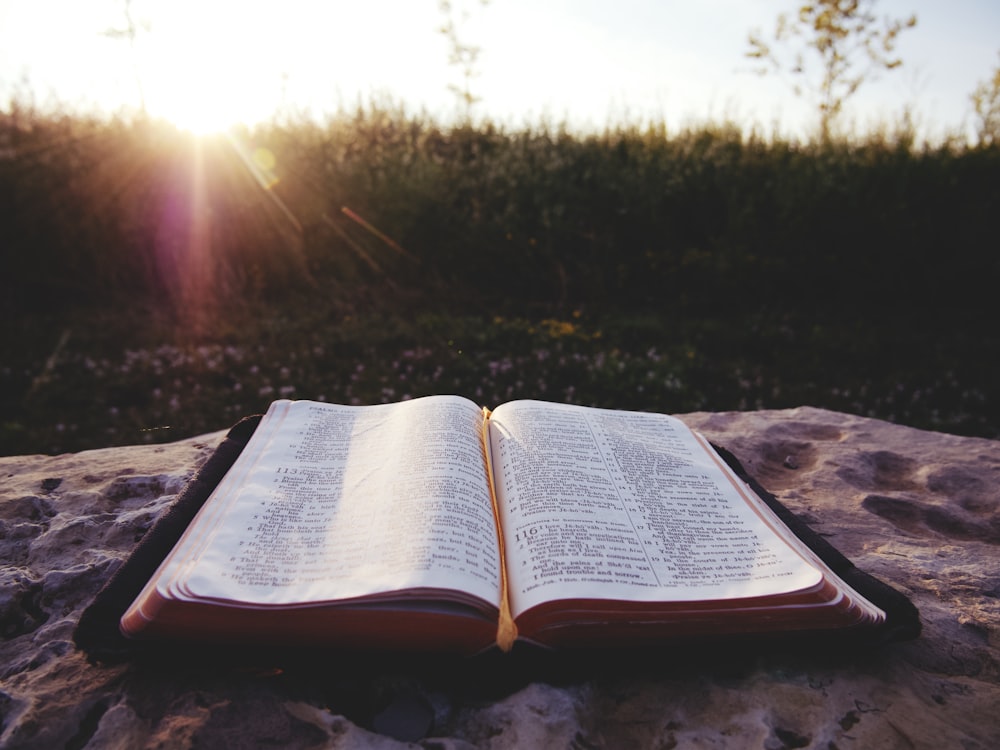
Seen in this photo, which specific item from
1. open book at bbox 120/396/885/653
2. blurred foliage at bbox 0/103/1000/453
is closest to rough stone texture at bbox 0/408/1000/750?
open book at bbox 120/396/885/653

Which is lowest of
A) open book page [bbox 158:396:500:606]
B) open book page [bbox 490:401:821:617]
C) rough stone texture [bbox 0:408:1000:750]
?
rough stone texture [bbox 0:408:1000:750]

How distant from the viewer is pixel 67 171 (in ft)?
21.1

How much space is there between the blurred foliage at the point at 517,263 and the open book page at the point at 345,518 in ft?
10.7

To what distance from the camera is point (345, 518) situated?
104 cm

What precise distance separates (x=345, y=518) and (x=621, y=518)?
47 centimetres

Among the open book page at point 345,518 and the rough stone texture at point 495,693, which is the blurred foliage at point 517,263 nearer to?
the open book page at point 345,518

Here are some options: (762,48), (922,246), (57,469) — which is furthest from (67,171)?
(762,48)

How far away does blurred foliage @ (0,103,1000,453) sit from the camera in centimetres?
501

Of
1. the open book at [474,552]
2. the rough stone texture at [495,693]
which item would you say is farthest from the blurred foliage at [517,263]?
the rough stone texture at [495,693]

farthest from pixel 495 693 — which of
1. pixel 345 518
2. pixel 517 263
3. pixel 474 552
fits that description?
pixel 517 263

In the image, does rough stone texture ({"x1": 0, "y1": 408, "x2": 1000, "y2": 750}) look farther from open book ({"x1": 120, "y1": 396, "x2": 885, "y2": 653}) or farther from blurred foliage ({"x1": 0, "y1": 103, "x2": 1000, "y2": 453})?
blurred foliage ({"x1": 0, "y1": 103, "x2": 1000, "y2": 453})

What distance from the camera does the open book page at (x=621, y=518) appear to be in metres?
0.92

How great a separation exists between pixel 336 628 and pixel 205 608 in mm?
169

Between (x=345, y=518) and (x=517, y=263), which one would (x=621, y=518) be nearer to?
(x=345, y=518)
